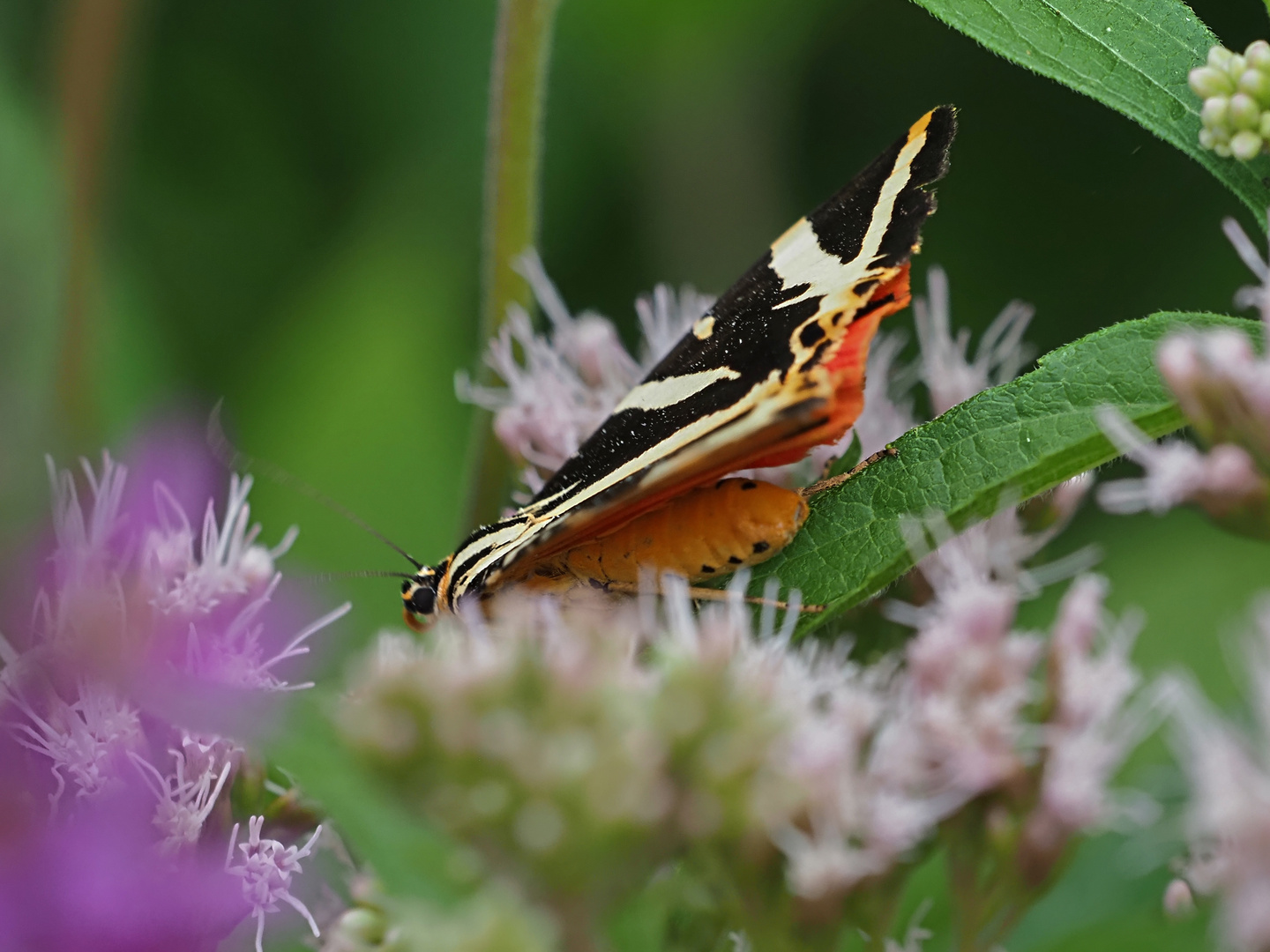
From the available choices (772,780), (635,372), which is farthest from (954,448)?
(635,372)

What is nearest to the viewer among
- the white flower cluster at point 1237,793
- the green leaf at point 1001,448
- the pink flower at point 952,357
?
the white flower cluster at point 1237,793

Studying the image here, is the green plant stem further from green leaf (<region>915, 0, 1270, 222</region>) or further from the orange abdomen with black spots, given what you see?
green leaf (<region>915, 0, 1270, 222</region>)

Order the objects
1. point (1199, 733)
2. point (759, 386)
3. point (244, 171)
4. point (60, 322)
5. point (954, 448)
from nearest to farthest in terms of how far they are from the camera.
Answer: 1. point (1199, 733)
2. point (954, 448)
3. point (759, 386)
4. point (60, 322)
5. point (244, 171)

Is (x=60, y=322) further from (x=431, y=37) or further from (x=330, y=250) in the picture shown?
(x=431, y=37)

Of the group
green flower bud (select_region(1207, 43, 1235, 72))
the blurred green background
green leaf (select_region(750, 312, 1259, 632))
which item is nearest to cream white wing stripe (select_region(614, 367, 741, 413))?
green leaf (select_region(750, 312, 1259, 632))

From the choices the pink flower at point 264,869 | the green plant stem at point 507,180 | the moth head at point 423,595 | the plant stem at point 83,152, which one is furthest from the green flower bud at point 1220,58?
the plant stem at point 83,152

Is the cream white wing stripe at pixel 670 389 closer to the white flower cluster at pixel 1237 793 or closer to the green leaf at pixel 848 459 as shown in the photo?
the green leaf at pixel 848 459

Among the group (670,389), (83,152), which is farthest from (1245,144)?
(83,152)
